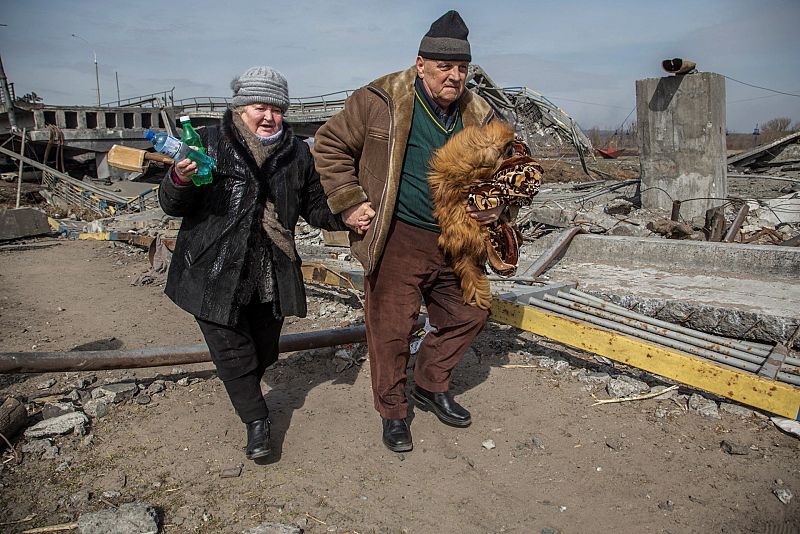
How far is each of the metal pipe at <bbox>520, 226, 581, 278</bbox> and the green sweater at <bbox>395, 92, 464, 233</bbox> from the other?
92.0 inches

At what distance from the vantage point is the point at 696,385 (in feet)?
10.0

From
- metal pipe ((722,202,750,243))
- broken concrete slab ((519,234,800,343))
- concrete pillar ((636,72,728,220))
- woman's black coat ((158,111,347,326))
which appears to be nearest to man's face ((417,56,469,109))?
woman's black coat ((158,111,347,326))

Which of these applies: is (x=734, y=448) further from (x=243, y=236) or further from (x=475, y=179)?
(x=243, y=236)

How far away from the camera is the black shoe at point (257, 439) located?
284 centimetres

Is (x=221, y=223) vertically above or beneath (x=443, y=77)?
beneath

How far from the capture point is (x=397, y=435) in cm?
304

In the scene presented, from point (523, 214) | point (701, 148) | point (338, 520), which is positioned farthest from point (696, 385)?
point (701, 148)

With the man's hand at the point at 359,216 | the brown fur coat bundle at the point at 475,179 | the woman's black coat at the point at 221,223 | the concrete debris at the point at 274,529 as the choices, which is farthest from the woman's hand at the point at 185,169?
the concrete debris at the point at 274,529

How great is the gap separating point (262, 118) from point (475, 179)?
1.07 m

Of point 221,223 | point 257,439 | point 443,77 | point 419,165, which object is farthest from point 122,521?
point 443,77

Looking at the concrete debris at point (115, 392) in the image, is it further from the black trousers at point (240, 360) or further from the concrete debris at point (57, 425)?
the black trousers at point (240, 360)

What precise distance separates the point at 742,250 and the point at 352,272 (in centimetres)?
365

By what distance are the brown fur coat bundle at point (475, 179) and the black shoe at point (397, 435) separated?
931 mm

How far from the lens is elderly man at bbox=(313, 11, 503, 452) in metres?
2.87
